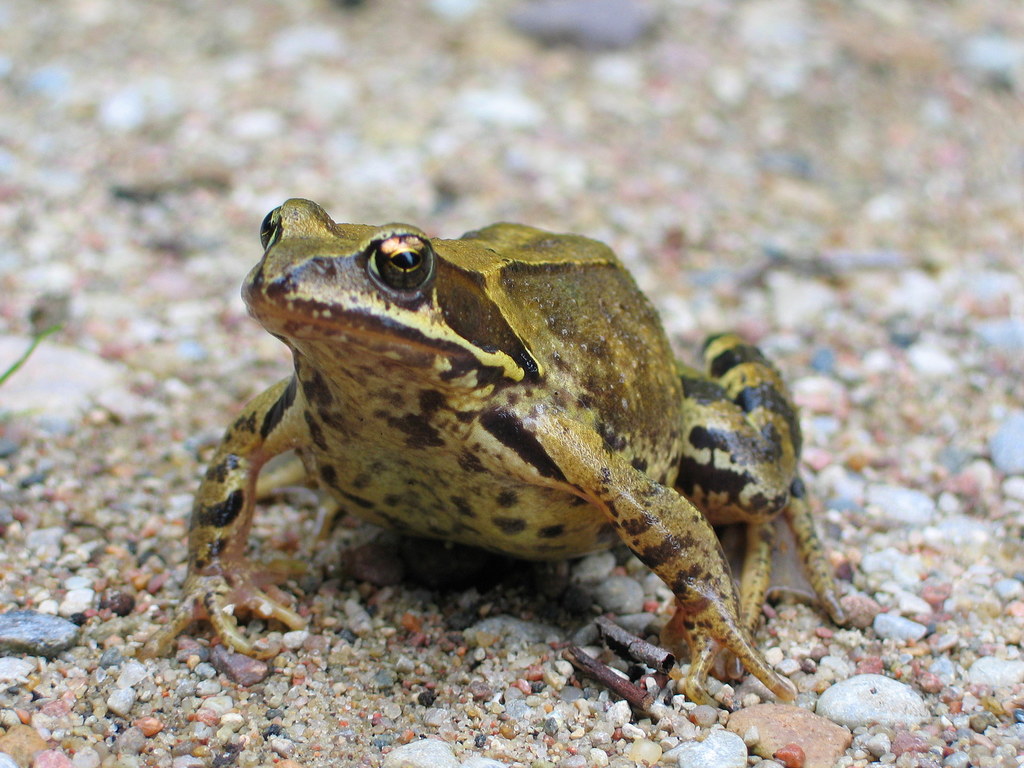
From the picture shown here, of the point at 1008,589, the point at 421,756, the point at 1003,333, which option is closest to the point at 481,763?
the point at 421,756

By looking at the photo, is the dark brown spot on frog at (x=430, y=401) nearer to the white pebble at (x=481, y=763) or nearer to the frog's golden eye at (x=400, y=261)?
the frog's golden eye at (x=400, y=261)

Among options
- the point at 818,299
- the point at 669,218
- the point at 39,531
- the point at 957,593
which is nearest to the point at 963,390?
the point at 818,299

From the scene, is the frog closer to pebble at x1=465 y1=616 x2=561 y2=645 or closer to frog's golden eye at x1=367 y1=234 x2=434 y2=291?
frog's golden eye at x1=367 y1=234 x2=434 y2=291

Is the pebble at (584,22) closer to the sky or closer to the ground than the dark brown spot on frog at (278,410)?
closer to the sky

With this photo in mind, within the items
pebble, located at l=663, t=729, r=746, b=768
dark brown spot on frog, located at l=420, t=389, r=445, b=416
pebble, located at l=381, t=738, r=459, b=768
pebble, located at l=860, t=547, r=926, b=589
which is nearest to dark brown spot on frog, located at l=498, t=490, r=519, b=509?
dark brown spot on frog, located at l=420, t=389, r=445, b=416

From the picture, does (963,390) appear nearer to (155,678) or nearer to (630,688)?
(630,688)

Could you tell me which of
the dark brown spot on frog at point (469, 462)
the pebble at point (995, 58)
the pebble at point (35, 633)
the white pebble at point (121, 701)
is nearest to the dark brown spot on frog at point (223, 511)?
the pebble at point (35, 633)

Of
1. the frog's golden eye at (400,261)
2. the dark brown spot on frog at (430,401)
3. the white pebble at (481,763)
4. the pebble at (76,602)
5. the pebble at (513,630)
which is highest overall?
the frog's golden eye at (400,261)

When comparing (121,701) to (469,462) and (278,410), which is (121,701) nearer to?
(278,410)
